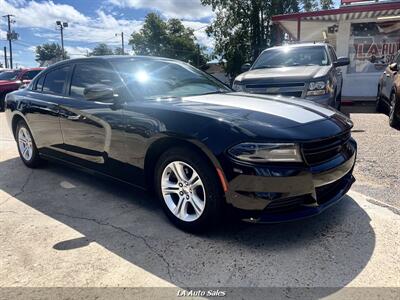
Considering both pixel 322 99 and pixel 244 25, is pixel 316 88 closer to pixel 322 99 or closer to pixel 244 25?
pixel 322 99

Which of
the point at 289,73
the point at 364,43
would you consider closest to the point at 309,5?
the point at 364,43

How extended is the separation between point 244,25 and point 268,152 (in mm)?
33125

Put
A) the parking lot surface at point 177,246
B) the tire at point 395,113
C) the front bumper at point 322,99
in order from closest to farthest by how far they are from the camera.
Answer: the parking lot surface at point 177,246 → the front bumper at point 322,99 → the tire at point 395,113

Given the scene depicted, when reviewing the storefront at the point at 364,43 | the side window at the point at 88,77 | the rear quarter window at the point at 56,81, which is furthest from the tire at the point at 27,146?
the storefront at the point at 364,43

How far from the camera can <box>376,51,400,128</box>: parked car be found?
7.31 m

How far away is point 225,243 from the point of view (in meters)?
3.08

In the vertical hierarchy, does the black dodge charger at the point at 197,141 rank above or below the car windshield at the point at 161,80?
below

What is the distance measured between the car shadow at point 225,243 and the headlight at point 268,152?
586 mm

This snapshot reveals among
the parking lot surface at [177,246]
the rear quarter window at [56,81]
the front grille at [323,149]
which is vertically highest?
the rear quarter window at [56,81]

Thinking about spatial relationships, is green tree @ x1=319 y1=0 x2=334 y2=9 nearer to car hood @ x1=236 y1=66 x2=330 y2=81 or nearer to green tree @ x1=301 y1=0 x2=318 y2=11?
green tree @ x1=301 y1=0 x2=318 y2=11

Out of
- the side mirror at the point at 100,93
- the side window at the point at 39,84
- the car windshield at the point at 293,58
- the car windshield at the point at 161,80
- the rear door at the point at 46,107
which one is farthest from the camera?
the car windshield at the point at 293,58

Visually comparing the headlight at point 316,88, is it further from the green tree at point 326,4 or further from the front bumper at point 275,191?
the green tree at point 326,4

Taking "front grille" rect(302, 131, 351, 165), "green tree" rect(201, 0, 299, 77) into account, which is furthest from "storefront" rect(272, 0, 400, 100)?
"green tree" rect(201, 0, 299, 77)

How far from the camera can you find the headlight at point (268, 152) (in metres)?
2.77
